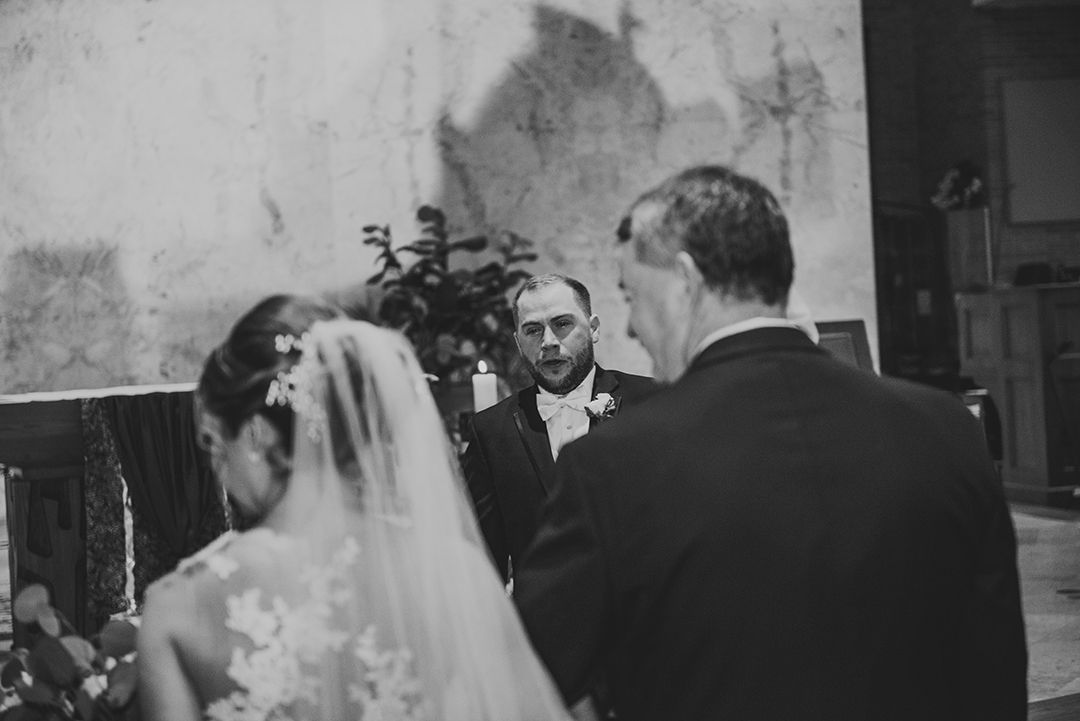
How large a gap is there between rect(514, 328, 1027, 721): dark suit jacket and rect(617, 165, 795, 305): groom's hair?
0.09 meters

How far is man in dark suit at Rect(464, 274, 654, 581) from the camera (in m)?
3.75

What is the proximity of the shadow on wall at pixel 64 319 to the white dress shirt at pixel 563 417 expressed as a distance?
3310 mm

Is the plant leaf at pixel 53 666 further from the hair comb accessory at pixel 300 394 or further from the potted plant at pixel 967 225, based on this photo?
the potted plant at pixel 967 225

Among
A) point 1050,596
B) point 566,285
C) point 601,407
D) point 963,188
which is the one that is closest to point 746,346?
point 601,407

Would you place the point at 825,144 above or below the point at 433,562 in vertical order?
above

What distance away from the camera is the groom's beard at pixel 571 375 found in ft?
12.7

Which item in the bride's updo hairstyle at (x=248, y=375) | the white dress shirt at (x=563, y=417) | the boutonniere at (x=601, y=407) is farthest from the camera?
the white dress shirt at (x=563, y=417)

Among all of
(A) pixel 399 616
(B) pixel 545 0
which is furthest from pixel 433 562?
(B) pixel 545 0

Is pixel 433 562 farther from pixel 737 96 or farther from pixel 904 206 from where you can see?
pixel 904 206

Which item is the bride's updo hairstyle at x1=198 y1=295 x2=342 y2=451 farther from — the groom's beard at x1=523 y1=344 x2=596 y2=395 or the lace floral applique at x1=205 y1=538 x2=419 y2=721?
the groom's beard at x1=523 y1=344 x2=596 y2=395

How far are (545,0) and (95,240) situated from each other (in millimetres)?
2730

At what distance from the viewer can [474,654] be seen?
76.0 inches

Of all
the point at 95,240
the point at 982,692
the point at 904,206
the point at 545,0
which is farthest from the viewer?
the point at 904,206

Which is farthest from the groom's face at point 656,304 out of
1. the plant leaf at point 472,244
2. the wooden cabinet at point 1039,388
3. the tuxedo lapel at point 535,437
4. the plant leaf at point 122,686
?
the wooden cabinet at point 1039,388
